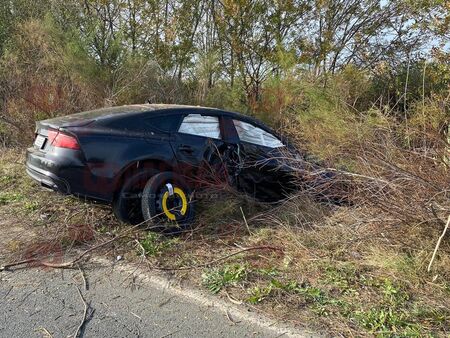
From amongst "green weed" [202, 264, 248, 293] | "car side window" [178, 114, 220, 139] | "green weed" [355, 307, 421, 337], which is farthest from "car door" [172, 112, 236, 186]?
"green weed" [355, 307, 421, 337]

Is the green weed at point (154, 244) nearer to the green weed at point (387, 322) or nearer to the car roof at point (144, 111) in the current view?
the car roof at point (144, 111)

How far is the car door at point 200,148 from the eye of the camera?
5172mm

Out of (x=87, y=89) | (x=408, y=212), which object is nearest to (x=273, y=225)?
(x=408, y=212)

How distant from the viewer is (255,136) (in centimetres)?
593

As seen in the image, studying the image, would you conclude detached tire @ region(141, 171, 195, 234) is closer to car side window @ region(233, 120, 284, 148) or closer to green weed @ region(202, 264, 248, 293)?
green weed @ region(202, 264, 248, 293)

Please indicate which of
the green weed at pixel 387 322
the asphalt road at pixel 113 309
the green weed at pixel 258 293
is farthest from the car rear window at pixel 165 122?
the green weed at pixel 387 322

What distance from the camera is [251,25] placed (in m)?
14.0

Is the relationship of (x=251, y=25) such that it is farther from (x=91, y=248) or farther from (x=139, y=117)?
(x=91, y=248)

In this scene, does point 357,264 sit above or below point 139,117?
below

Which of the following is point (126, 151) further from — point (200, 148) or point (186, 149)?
point (200, 148)

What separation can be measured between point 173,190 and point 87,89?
22.2 feet

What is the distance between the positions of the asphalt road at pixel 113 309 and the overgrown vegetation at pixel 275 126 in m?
0.24

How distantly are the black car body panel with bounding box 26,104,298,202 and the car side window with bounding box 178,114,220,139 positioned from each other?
0.19ft

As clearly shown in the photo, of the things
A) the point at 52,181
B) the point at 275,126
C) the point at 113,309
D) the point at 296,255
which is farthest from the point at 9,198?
the point at 275,126
